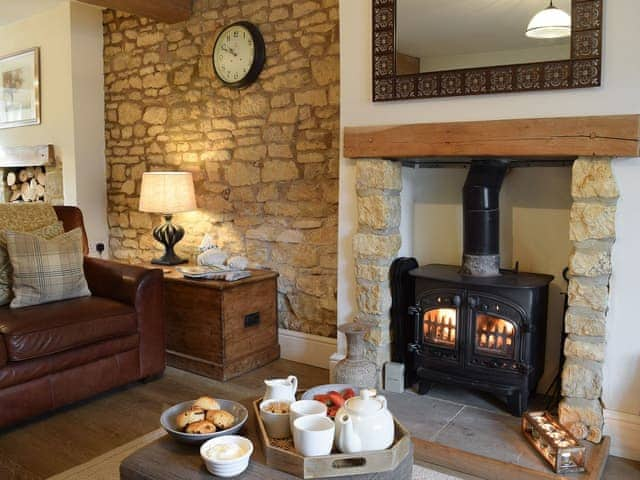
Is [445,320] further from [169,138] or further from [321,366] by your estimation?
[169,138]

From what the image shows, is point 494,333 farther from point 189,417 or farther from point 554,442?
point 189,417

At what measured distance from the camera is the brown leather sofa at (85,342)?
9.01 feet

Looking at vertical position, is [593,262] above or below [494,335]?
above

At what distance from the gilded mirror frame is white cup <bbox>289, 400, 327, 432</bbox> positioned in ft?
5.27

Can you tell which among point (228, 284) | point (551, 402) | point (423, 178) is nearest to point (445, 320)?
point (551, 402)

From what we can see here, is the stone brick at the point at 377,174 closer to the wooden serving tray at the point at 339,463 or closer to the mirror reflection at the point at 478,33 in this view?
the mirror reflection at the point at 478,33

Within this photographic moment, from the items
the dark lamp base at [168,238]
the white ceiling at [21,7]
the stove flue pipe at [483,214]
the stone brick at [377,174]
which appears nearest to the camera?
the stove flue pipe at [483,214]

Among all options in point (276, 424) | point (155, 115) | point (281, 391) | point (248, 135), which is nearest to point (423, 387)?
point (281, 391)

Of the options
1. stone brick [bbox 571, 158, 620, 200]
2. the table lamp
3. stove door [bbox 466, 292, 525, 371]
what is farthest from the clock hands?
stone brick [bbox 571, 158, 620, 200]

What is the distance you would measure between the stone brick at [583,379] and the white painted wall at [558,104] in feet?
0.19

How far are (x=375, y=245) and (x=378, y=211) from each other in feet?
0.58

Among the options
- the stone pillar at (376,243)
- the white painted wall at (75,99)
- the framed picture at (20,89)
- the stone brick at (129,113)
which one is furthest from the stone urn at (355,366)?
the framed picture at (20,89)

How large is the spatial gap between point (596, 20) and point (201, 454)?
86.3 inches

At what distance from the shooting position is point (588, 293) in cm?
243
